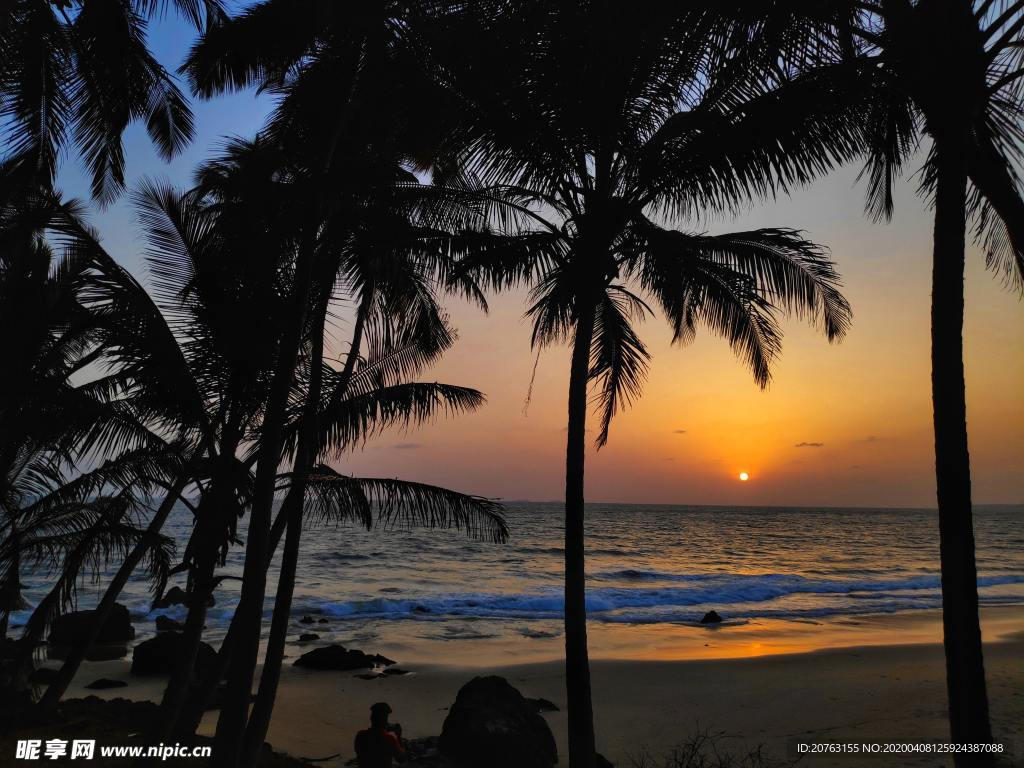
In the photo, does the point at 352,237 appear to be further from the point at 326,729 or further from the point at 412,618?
the point at 412,618

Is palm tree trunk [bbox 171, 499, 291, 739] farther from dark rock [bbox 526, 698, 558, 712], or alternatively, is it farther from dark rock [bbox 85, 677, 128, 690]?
dark rock [bbox 85, 677, 128, 690]

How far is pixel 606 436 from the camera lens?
1021cm

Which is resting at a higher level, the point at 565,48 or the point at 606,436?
the point at 565,48

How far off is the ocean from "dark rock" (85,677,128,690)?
9.71 ft

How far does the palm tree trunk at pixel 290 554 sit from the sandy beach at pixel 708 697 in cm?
333

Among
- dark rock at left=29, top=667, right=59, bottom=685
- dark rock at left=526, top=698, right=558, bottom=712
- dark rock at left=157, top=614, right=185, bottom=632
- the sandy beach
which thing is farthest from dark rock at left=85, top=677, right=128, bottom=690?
dark rock at left=526, top=698, right=558, bottom=712

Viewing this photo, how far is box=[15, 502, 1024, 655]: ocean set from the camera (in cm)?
2339

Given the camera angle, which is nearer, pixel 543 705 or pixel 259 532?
pixel 259 532

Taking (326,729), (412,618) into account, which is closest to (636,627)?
(412,618)

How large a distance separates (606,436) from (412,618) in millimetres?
16798

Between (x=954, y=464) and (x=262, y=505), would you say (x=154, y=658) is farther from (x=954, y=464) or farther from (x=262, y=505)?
(x=954, y=464)

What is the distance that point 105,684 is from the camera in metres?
13.8

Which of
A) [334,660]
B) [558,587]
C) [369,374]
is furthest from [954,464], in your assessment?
[558,587]

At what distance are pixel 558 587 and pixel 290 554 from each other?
26861mm
